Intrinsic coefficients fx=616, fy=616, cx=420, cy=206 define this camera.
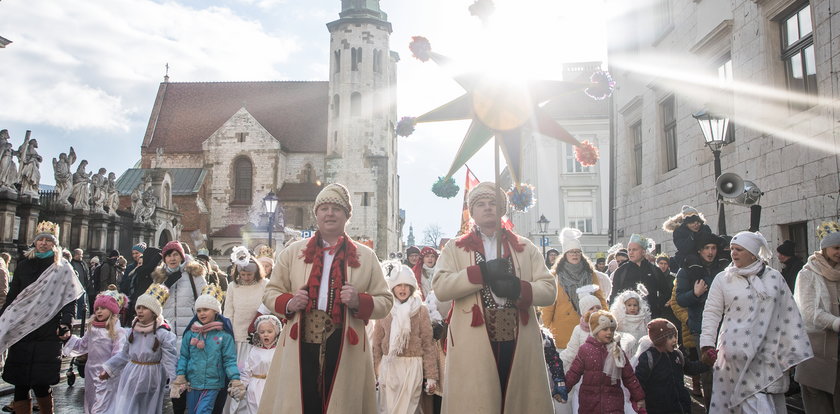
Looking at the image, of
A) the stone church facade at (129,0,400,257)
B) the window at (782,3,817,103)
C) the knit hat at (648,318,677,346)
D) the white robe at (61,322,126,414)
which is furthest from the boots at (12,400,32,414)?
the stone church facade at (129,0,400,257)

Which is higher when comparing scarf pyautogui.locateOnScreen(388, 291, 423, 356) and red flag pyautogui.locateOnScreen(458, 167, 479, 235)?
red flag pyautogui.locateOnScreen(458, 167, 479, 235)

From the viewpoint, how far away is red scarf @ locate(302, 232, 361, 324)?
12.6 ft

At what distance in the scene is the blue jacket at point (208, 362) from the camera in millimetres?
5320

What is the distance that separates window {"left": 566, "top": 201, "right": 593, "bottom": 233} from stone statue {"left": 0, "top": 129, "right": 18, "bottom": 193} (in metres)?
24.5

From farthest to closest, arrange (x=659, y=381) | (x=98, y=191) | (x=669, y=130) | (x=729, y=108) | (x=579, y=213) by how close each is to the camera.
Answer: (x=579, y=213) < (x=98, y=191) < (x=669, y=130) < (x=729, y=108) < (x=659, y=381)

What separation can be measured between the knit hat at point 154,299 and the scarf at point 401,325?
2219 mm

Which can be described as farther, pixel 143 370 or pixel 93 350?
pixel 93 350

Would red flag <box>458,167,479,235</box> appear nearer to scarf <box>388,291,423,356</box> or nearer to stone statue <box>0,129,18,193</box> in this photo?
scarf <box>388,291,423,356</box>

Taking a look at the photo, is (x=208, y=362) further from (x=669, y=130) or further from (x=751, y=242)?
(x=669, y=130)

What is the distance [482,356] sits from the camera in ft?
12.2

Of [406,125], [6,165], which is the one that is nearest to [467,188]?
[406,125]

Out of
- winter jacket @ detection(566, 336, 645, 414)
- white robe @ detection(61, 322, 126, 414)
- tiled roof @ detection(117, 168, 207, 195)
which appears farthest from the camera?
tiled roof @ detection(117, 168, 207, 195)

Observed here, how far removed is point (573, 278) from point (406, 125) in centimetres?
295

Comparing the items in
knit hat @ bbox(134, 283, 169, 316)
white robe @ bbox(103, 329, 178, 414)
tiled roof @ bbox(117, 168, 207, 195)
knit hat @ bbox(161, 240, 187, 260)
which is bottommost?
white robe @ bbox(103, 329, 178, 414)
